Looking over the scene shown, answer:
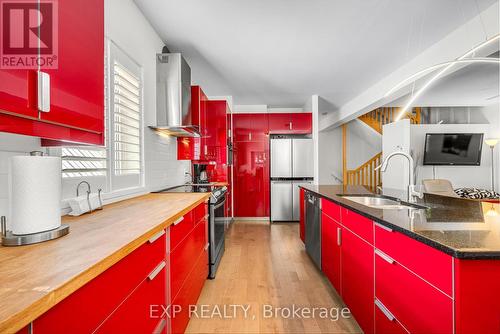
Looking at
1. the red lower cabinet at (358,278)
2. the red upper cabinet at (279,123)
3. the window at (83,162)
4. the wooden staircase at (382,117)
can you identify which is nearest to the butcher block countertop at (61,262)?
the window at (83,162)

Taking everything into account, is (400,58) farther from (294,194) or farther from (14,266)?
(14,266)

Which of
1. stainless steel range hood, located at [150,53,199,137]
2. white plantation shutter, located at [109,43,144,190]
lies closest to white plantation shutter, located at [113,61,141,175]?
white plantation shutter, located at [109,43,144,190]

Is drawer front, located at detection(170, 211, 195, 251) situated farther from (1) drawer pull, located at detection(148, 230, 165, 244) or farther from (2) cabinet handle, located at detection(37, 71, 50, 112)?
(2) cabinet handle, located at detection(37, 71, 50, 112)

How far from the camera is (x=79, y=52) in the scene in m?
1.10

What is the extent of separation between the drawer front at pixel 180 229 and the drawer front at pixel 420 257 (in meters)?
1.20

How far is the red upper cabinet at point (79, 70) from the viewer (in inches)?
38.8

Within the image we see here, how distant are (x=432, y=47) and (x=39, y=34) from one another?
138 inches

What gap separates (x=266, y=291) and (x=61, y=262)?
76.6 inches

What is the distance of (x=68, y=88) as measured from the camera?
103 cm

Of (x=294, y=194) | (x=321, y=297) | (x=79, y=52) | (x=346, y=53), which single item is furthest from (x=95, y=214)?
(x=294, y=194)

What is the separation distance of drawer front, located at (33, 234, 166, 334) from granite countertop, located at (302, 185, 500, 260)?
1.16 m

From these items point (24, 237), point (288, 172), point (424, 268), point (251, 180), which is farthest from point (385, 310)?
point (251, 180)

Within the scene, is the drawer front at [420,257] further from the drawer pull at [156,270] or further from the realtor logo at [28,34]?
the realtor logo at [28,34]

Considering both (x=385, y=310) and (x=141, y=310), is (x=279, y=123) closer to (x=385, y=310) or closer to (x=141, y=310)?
(x=385, y=310)
